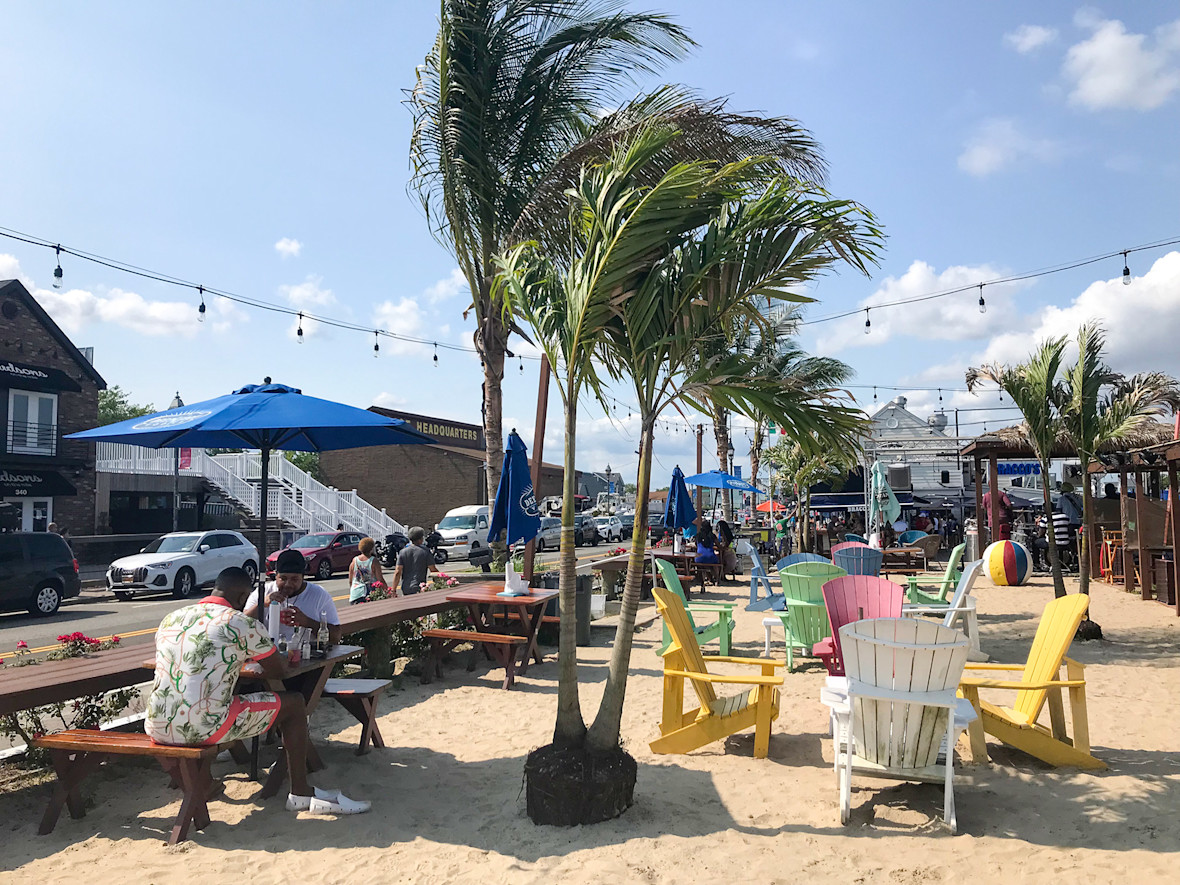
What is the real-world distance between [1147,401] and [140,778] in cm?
1221

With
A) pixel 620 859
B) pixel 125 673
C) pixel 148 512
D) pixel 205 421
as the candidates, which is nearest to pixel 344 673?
pixel 125 673

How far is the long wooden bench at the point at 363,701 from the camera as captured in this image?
5.69 m

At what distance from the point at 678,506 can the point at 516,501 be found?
869cm

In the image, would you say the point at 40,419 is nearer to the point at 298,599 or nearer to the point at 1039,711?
the point at 298,599

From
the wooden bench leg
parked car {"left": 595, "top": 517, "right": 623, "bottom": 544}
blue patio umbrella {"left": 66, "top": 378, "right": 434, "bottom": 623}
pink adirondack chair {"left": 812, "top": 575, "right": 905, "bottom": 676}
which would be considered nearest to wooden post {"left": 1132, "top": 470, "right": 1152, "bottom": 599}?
pink adirondack chair {"left": 812, "top": 575, "right": 905, "bottom": 676}

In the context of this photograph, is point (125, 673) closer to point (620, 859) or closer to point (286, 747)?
point (286, 747)

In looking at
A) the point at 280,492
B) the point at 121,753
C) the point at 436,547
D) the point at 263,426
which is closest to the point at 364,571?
the point at 263,426

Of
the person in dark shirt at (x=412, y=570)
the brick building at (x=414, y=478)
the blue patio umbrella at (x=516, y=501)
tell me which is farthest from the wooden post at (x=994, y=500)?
the brick building at (x=414, y=478)

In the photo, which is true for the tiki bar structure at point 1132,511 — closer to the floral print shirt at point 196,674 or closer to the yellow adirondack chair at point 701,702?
the yellow adirondack chair at point 701,702

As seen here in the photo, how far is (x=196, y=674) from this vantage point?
4289mm

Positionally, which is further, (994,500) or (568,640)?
(994,500)

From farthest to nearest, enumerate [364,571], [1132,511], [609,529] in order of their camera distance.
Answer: [609,529] → [1132,511] → [364,571]

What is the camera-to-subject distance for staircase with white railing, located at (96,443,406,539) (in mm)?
31141

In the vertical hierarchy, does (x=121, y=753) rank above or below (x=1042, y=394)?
below
